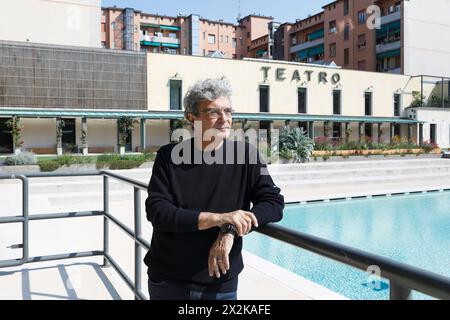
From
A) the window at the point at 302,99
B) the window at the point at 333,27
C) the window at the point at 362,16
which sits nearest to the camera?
the window at the point at 302,99

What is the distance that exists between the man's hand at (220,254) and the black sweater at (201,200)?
7cm

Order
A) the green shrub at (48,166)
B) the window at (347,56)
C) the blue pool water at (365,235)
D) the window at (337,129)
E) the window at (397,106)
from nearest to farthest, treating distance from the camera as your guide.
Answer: the blue pool water at (365,235), the green shrub at (48,166), the window at (337,129), the window at (397,106), the window at (347,56)

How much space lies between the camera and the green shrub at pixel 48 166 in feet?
49.5

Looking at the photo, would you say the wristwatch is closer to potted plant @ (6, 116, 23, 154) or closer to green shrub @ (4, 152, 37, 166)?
green shrub @ (4, 152, 37, 166)

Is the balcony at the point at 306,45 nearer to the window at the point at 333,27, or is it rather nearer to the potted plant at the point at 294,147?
the window at the point at 333,27

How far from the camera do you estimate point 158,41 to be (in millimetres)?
54562

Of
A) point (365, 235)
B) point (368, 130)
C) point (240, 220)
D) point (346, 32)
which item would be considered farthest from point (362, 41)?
point (240, 220)

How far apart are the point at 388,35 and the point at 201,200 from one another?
42.6 metres

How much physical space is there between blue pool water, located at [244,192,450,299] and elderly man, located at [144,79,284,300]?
3.88 m

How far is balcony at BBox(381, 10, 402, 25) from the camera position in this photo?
1487 inches

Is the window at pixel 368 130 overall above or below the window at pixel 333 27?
below

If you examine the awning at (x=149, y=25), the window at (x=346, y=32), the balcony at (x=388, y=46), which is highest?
the awning at (x=149, y=25)

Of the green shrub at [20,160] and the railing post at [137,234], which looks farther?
the green shrub at [20,160]

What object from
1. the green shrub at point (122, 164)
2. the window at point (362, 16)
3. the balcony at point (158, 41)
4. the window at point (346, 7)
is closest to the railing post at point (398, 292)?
the green shrub at point (122, 164)
